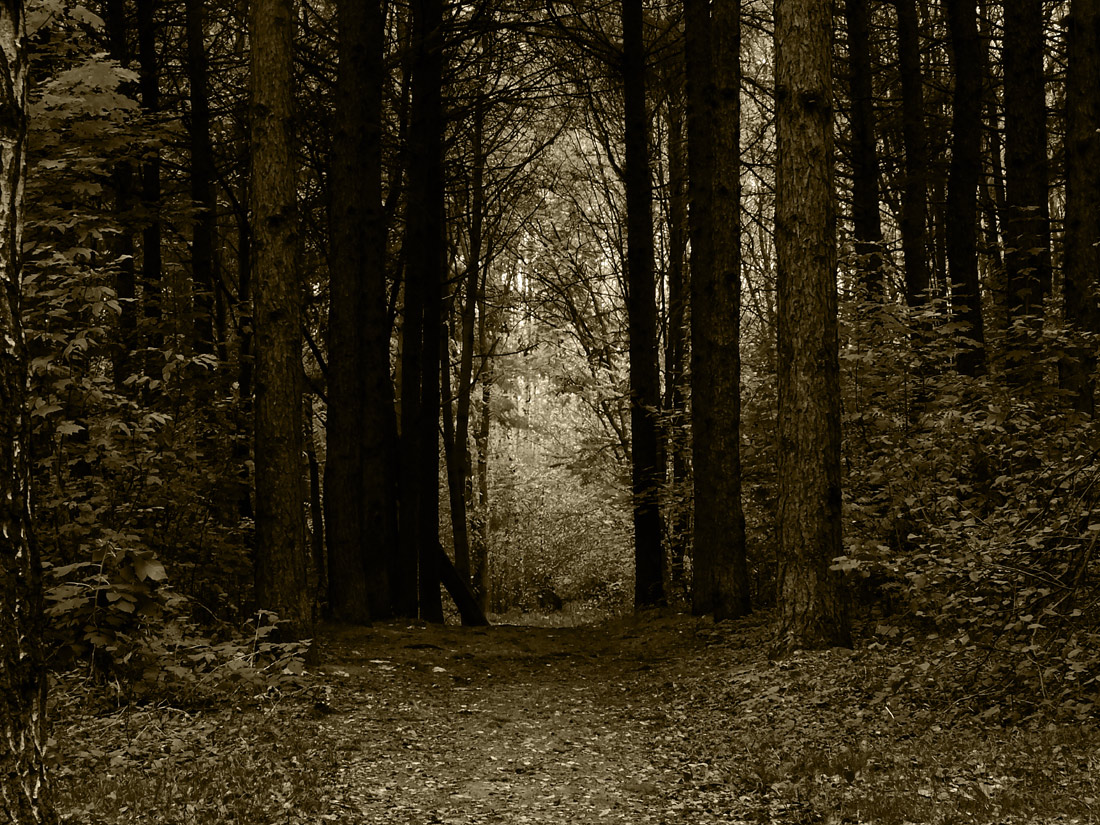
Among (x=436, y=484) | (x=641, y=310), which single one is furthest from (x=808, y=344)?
(x=436, y=484)

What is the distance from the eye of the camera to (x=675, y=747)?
290 inches

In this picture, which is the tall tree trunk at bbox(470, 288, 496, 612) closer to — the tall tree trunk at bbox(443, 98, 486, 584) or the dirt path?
the tall tree trunk at bbox(443, 98, 486, 584)

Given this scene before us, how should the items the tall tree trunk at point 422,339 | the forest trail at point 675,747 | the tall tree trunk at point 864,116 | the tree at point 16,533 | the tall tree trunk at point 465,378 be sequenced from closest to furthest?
the tree at point 16,533 < the forest trail at point 675,747 < the tall tree trunk at point 422,339 < the tall tree trunk at point 864,116 < the tall tree trunk at point 465,378

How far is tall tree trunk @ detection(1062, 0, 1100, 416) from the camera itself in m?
10.8

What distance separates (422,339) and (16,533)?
12.7 metres

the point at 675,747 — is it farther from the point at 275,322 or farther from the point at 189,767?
the point at 275,322

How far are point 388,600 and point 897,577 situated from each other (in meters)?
7.03

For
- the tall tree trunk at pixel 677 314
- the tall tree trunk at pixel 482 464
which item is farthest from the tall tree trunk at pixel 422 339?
the tall tree trunk at pixel 482 464

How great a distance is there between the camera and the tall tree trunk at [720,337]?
38.5 feet

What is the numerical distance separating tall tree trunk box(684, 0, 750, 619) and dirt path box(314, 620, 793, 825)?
4.11 ft

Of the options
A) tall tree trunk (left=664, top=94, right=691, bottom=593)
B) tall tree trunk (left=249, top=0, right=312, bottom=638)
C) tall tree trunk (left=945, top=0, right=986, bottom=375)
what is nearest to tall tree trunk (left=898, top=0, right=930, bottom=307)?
tall tree trunk (left=945, top=0, right=986, bottom=375)

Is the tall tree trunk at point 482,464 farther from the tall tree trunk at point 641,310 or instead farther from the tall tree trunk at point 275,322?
the tall tree trunk at point 275,322

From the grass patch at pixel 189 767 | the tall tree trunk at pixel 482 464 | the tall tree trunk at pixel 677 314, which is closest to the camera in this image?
the grass patch at pixel 189 767

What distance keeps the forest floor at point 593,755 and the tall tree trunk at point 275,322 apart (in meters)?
1.13
